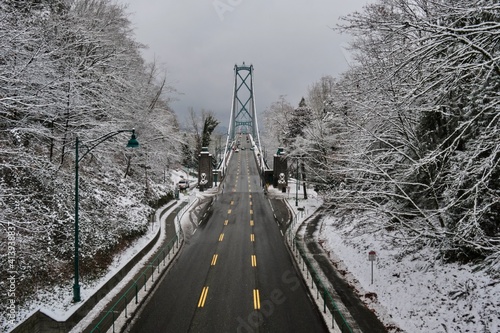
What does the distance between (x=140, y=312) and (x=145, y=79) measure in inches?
975

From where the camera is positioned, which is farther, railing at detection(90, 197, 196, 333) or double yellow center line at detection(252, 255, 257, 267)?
double yellow center line at detection(252, 255, 257, 267)

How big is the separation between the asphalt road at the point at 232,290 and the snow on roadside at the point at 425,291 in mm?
2650

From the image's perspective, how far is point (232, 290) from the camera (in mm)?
15203

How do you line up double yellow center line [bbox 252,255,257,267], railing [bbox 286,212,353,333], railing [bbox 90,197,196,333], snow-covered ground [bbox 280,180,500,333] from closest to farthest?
1. snow-covered ground [bbox 280,180,500,333]
2. railing [bbox 286,212,353,333]
3. railing [bbox 90,197,196,333]
4. double yellow center line [bbox 252,255,257,267]

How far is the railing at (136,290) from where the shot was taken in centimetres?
1187

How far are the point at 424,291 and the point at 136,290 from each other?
10441mm

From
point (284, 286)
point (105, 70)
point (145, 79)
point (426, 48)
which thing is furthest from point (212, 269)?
point (145, 79)

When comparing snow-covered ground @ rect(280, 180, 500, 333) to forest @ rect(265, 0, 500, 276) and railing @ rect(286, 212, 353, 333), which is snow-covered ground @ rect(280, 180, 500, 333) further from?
railing @ rect(286, 212, 353, 333)

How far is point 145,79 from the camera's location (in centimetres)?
3306

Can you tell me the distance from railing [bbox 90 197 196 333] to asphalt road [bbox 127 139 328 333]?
1.63 feet

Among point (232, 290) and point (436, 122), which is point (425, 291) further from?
point (232, 290)

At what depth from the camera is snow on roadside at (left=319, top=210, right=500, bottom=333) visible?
32.2 ft

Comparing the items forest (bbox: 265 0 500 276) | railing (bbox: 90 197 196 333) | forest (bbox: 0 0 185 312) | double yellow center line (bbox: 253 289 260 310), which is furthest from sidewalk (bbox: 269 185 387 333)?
forest (bbox: 0 0 185 312)

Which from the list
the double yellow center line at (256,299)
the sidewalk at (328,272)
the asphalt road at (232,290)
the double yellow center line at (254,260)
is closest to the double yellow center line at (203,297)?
the asphalt road at (232,290)
